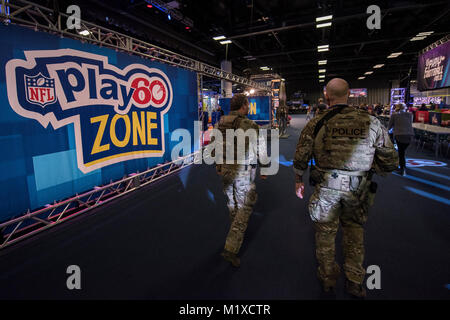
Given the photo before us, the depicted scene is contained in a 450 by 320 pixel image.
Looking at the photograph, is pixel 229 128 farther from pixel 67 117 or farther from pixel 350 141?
pixel 67 117

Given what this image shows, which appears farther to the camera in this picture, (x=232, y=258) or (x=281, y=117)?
(x=281, y=117)

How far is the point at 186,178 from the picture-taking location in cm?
615

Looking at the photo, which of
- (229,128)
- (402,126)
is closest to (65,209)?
(229,128)

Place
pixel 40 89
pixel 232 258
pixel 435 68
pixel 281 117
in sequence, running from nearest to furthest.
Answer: pixel 232 258 → pixel 40 89 → pixel 435 68 → pixel 281 117

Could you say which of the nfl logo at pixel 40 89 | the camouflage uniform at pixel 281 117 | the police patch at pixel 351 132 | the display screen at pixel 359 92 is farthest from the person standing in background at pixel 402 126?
the display screen at pixel 359 92

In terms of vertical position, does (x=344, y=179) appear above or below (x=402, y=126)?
below

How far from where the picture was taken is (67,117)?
12.1 ft

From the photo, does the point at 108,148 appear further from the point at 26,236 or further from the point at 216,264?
the point at 216,264

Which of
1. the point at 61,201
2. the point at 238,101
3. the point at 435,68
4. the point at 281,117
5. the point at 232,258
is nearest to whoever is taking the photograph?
the point at 232,258

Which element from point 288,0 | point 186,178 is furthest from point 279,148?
point 288,0

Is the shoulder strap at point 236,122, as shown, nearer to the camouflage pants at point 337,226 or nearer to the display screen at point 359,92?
the camouflage pants at point 337,226

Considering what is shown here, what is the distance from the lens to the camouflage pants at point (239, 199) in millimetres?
2627

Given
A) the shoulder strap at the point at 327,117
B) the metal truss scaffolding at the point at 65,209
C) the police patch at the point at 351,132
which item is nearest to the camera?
the police patch at the point at 351,132

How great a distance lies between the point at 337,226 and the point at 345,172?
50 cm
